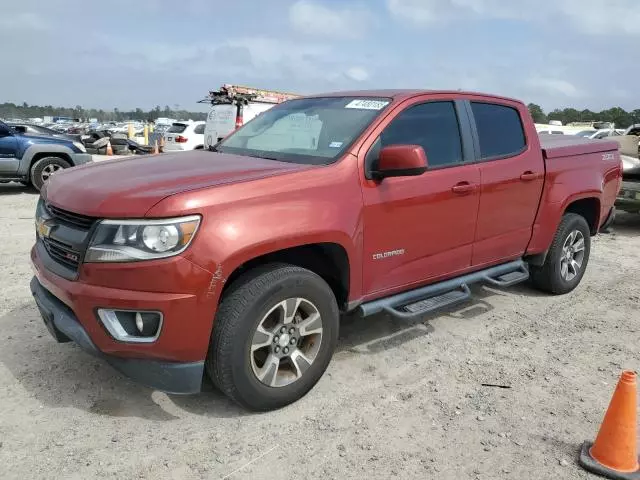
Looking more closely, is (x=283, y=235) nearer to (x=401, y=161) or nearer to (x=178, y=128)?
(x=401, y=161)

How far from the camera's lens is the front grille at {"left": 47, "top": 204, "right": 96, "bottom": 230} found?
2.86 meters

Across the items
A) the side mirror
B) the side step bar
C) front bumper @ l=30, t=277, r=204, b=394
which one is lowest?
front bumper @ l=30, t=277, r=204, b=394

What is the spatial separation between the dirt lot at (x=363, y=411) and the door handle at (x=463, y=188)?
3.80ft

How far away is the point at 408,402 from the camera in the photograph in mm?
3328

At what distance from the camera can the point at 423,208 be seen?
374cm

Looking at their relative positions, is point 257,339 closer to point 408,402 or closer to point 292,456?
point 292,456

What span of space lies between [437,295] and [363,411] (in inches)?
46.8

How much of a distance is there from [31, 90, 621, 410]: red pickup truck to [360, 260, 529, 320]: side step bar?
0.6 inches

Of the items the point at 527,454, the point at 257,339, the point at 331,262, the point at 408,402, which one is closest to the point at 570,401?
the point at 527,454

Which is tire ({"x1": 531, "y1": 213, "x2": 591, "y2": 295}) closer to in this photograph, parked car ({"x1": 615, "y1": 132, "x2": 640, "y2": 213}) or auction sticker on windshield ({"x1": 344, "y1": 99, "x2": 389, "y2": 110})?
auction sticker on windshield ({"x1": 344, "y1": 99, "x2": 389, "y2": 110})

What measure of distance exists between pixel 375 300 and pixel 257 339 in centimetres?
100

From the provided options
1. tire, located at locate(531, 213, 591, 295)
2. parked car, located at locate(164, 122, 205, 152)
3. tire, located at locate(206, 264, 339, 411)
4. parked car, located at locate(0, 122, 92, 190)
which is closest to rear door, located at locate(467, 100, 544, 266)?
tire, located at locate(531, 213, 591, 295)

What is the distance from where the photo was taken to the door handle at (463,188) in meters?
3.95

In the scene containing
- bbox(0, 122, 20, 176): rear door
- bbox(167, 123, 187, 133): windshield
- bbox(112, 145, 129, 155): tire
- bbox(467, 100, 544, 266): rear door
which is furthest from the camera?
bbox(112, 145, 129, 155): tire
